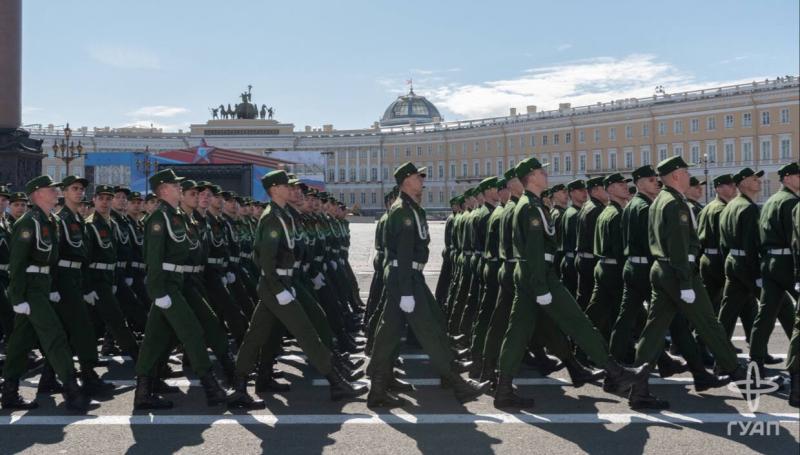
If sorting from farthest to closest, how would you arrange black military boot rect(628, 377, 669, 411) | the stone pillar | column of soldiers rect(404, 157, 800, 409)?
1. the stone pillar
2. column of soldiers rect(404, 157, 800, 409)
3. black military boot rect(628, 377, 669, 411)

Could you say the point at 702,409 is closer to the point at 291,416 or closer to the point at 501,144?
the point at 291,416

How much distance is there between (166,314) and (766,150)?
64.7 meters

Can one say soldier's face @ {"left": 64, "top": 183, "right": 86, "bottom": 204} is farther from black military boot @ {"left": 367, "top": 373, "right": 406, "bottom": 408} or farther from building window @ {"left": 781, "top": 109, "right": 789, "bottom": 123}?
building window @ {"left": 781, "top": 109, "right": 789, "bottom": 123}

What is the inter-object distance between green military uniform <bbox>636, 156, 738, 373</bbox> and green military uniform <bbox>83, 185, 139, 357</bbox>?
4.93 m

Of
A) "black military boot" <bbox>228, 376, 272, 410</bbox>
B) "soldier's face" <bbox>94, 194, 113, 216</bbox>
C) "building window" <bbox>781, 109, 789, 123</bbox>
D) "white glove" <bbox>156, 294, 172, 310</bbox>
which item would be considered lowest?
"black military boot" <bbox>228, 376, 272, 410</bbox>

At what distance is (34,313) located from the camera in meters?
6.17

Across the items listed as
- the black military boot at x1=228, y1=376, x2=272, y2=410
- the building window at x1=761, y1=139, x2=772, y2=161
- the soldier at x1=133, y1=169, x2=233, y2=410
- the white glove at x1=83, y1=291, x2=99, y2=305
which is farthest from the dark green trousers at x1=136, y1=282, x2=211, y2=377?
the building window at x1=761, y1=139, x2=772, y2=161

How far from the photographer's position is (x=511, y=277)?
6395 mm

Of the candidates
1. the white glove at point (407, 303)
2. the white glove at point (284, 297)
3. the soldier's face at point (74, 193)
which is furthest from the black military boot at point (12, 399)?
the white glove at point (407, 303)

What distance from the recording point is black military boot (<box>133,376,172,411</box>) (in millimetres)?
6135

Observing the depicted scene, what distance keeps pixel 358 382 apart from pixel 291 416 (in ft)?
3.93

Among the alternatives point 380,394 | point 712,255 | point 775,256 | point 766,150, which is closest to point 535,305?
point 380,394

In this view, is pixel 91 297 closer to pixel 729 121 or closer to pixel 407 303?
pixel 407 303

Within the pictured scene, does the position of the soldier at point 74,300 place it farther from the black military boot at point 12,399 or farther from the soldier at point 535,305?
the soldier at point 535,305
